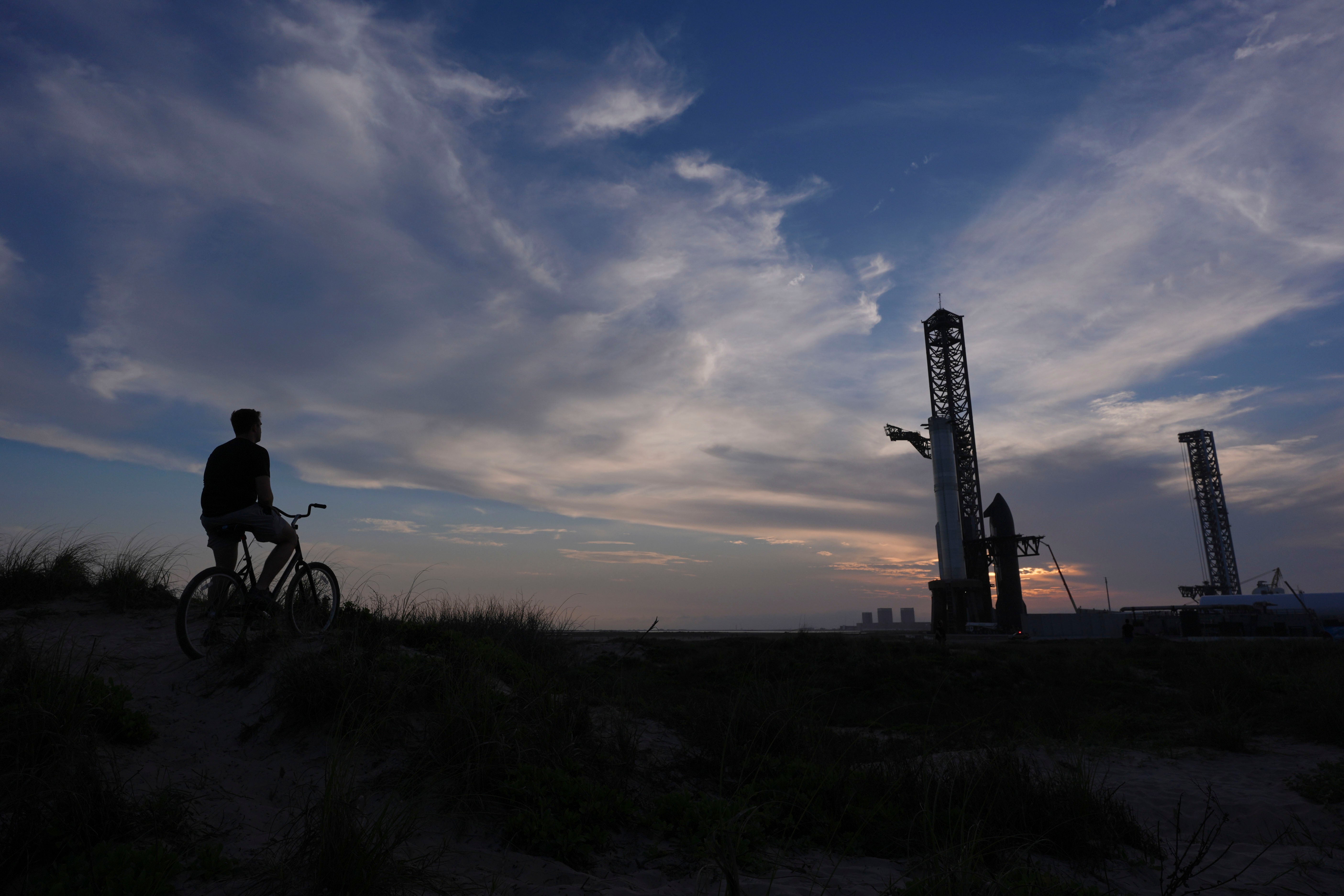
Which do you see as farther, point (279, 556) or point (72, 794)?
point (279, 556)

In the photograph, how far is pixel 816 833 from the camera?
16.4ft

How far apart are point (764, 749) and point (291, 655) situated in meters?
4.49

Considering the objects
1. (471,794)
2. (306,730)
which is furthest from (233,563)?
(471,794)

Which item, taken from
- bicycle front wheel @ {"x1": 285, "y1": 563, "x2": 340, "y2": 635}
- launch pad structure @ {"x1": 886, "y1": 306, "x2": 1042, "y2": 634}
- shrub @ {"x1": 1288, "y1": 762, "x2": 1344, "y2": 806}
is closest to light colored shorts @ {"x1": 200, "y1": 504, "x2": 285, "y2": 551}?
bicycle front wheel @ {"x1": 285, "y1": 563, "x2": 340, "y2": 635}

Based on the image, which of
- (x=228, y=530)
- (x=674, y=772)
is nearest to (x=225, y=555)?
(x=228, y=530)

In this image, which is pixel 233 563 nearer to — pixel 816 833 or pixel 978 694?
pixel 816 833

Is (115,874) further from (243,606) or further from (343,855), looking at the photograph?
(243,606)

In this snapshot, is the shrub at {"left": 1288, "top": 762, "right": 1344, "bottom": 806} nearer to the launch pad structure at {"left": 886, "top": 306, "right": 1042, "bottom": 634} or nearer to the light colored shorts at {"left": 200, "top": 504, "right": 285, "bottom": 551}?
the light colored shorts at {"left": 200, "top": 504, "right": 285, "bottom": 551}

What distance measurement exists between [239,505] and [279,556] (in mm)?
652

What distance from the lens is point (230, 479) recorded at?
6.63m

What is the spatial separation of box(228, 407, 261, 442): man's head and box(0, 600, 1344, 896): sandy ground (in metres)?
2.25

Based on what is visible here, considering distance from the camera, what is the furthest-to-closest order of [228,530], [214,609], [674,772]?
1. [228,530]
2. [214,609]
3. [674,772]

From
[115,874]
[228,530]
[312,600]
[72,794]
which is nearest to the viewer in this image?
[115,874]

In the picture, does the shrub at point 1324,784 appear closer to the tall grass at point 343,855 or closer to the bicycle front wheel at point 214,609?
the tall grass at point 343,855
